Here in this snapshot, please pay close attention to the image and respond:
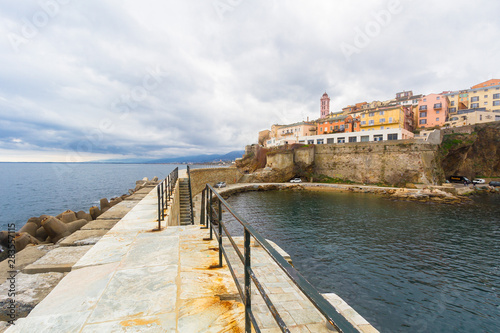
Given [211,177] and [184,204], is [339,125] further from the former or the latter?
[184,204]

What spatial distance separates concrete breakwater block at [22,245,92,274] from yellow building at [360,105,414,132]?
47836 millimetres

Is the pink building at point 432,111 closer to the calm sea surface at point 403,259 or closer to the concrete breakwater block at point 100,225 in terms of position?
the calm sea surface at point 403,259

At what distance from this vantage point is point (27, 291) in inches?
105

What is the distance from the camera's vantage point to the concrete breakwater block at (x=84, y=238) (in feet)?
13.7

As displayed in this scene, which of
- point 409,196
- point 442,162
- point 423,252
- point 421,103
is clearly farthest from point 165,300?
point 421,103

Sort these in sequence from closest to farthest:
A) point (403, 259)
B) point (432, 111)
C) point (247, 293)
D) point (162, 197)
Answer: point (247, 293), point (162, 197), point (403, 259), point (432, 111)

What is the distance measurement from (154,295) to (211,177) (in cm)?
3062

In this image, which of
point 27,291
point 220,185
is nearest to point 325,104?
point 220,185

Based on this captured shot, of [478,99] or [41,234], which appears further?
[478,99]

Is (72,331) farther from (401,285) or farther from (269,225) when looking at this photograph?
(269,225)

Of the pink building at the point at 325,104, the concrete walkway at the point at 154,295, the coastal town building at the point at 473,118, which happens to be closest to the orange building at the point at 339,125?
the coastal town building at the point at 473,118

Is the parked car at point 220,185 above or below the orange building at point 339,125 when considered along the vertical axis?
below

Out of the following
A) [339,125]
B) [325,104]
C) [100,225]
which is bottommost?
[100,225]

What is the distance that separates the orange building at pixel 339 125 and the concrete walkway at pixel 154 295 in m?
49.1
